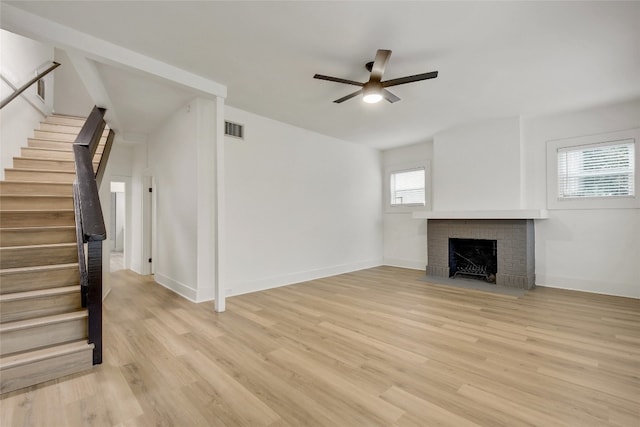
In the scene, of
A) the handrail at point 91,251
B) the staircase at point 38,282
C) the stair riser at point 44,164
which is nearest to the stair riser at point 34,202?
the staircase at point 38,282

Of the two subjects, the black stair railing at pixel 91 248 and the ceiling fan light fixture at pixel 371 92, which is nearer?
the black stair railing at pixel 91 248

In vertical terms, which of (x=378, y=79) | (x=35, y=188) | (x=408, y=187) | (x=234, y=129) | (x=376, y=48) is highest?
(x=376, y=48)

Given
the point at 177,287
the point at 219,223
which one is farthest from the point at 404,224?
the point at 177,287

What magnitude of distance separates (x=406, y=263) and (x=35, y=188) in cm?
623

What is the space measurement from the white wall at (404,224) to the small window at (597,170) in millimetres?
2198

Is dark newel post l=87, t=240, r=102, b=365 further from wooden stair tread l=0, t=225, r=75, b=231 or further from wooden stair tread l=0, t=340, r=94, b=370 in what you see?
wooden stair tread l=0, t=225, r=75, b=231

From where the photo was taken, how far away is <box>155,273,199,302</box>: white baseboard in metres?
3.95

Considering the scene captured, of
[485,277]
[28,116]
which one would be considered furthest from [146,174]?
[485,277]

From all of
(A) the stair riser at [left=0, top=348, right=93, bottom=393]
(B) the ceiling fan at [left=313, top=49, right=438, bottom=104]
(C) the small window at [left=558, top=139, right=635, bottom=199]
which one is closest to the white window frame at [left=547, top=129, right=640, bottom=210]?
(C) the small window at [left=558, top=139, right=635, bottom=199]

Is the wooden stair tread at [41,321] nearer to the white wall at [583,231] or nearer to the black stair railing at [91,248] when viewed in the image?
the black stair railing at [91,248]

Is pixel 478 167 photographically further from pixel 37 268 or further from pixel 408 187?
pixel 37 268

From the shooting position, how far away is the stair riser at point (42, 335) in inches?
80.1

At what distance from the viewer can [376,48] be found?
9.12 feet

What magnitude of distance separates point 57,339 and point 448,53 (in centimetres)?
424
